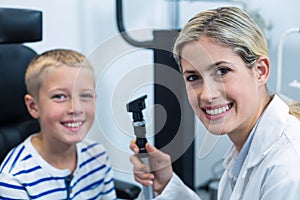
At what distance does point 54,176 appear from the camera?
1.12 meters

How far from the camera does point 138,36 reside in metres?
1.55

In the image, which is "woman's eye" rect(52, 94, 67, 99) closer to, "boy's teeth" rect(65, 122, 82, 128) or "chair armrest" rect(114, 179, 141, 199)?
"boy's teeth" rect(65, 122, 82, 128)

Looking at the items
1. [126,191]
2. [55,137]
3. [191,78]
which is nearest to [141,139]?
[191,78]

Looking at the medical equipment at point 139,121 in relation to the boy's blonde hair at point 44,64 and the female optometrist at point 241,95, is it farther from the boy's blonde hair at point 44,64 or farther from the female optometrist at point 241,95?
the boy's blonde hair at point 44,64

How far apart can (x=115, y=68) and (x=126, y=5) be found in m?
1.24

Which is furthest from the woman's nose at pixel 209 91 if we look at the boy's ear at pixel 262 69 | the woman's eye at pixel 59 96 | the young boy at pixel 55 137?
the woman's eye at pixel 59 96

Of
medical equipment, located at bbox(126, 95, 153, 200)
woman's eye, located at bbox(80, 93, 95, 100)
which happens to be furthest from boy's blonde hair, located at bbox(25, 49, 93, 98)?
medical equipment, located at bbox(126, 95, 153, 200)

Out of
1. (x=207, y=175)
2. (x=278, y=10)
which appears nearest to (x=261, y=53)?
(x=278, y=10)

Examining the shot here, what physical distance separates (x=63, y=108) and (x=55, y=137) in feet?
0.33

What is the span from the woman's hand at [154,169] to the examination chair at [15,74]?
0.24 m

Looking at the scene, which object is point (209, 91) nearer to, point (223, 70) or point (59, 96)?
point (223, 70)

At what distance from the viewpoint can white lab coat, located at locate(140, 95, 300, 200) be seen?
744mm

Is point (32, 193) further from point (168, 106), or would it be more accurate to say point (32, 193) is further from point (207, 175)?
point (207, 175)

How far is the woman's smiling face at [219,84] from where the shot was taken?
0.81 metres
